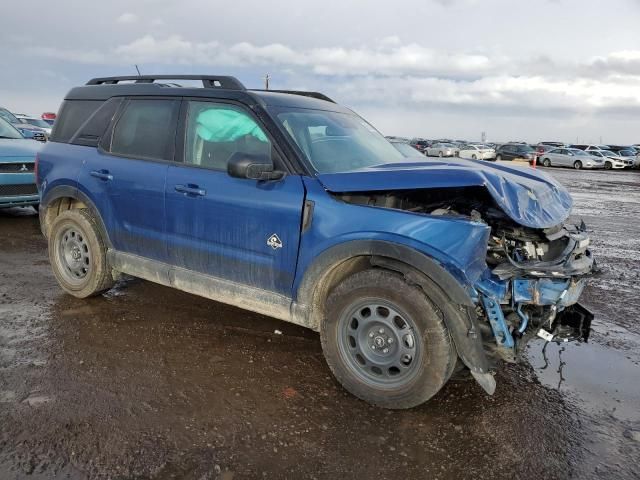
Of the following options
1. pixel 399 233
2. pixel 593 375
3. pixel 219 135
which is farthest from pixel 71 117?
pixel 593 375

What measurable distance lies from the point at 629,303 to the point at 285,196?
4217 mm

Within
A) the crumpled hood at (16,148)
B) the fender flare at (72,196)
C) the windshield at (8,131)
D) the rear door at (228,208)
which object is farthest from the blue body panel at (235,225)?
the windshield at (8,131)

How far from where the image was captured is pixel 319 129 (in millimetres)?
3986

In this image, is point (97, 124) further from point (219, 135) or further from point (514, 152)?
point (514, 152)

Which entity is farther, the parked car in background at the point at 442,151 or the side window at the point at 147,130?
the parked car in background at the point at 442,151

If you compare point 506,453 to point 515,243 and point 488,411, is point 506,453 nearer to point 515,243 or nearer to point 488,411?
point 488,411

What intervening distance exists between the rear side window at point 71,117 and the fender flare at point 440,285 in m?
3.06

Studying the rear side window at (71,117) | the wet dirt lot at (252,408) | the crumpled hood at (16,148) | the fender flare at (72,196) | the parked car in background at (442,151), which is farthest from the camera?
the parked car in background at (442,151)

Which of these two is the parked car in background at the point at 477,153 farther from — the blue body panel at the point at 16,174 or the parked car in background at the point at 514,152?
the blue body panel at the point at 16,174

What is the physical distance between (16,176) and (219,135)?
5.89 metres

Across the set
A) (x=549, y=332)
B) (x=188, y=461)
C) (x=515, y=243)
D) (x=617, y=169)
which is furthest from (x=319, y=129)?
(x=617, y=169)

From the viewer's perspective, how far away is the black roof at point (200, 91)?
3855 mm

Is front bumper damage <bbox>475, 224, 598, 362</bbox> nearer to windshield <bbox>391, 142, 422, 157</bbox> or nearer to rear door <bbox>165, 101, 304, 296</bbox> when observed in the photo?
rear door <bbox>165, 101, 304, 296</bbox>

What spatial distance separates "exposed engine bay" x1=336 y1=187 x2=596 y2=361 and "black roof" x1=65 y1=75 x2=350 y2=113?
3.79ft
